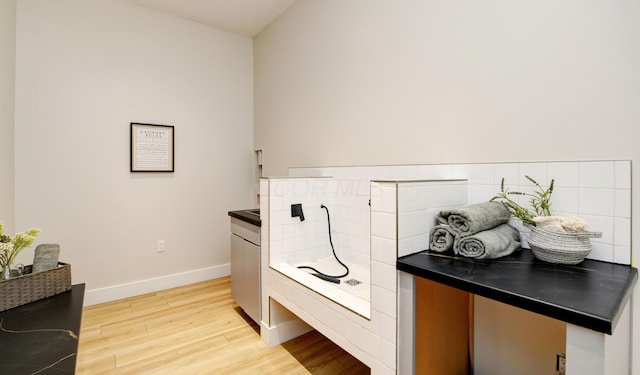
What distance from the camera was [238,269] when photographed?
2.43m

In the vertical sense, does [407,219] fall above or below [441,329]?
above

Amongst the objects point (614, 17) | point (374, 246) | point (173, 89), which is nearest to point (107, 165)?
point (173, 89)

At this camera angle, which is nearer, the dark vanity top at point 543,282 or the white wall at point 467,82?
the dark vanity top at point 543,282

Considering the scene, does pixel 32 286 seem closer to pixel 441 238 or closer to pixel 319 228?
pixel 319 228

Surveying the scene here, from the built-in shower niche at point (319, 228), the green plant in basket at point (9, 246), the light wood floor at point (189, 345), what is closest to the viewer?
the green plant in basket at point (9, 246)

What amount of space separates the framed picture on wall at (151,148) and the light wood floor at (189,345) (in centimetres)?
128

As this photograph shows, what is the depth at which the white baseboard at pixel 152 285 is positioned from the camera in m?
2.70

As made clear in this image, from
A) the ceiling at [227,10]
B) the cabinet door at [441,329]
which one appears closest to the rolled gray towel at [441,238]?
the cabinet door at [441,329]

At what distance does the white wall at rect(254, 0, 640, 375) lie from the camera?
44.8 inches

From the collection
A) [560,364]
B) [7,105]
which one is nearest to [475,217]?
[560,364]

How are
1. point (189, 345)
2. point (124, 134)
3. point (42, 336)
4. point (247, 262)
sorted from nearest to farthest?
1. point (42, 336)
2. point (189, 345)
3. point (247, 262)
4. point (124, 134)

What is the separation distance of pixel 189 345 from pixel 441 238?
1.83m

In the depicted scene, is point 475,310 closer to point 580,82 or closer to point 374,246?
point 374,246

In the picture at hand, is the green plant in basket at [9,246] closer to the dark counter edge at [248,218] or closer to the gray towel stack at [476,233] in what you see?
the dark counter edge at [248,218]
